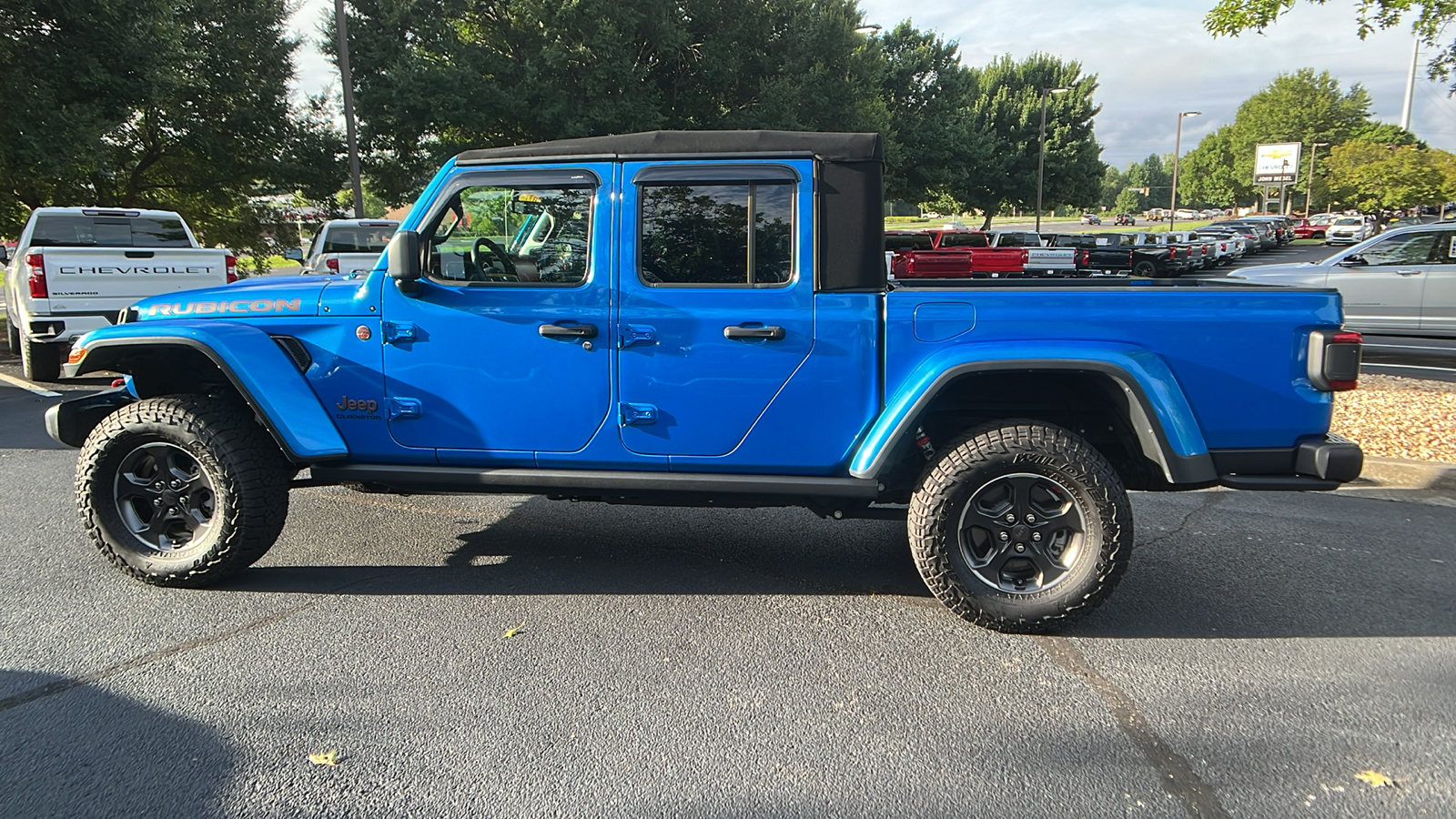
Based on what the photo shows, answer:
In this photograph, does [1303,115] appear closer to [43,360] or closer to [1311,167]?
[1311,167]

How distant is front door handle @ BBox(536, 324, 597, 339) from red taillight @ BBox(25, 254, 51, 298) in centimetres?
779

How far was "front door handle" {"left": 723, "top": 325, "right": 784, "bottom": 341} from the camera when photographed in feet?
12.1

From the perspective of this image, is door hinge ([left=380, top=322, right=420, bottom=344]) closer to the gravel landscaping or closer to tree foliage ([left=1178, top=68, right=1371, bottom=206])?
the gravel landscaping

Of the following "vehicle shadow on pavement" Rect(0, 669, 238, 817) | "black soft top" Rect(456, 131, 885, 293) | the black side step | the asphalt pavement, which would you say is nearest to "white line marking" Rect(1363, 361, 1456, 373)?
the asphalt pavement

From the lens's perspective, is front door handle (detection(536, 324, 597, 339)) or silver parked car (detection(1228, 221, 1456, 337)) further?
silver parked car (detection(1228, 221, 1456, 337))

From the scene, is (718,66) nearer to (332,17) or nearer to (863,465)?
(332,17)

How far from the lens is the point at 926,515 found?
363 cm

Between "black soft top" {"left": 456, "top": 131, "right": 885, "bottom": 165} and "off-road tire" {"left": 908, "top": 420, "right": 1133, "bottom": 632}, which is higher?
"black soft top" {"left": 456, "top": 131, "right": 885, "bottom": 165}

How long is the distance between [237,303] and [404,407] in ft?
3.04

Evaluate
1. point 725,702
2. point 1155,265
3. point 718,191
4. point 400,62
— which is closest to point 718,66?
point 400,62

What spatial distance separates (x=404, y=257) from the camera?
12.5 feet

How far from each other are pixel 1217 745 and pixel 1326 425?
1487 millimetres

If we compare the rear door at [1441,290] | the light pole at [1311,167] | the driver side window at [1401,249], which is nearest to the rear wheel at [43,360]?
the driver side window at [1401,249]

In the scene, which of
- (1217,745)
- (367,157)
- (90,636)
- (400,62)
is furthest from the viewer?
(367,157)
